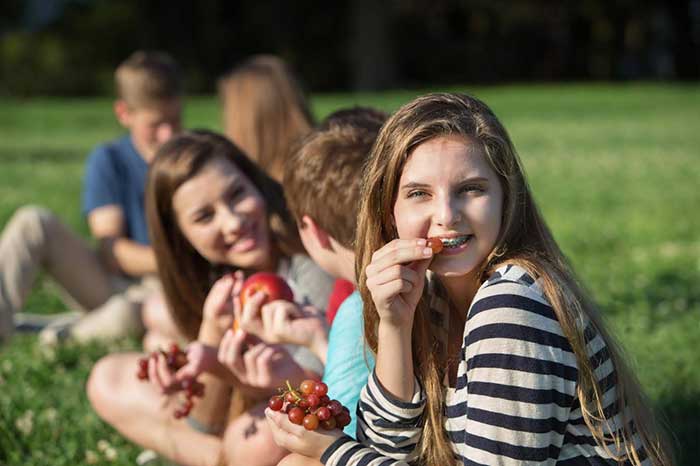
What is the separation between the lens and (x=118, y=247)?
571 centimetres

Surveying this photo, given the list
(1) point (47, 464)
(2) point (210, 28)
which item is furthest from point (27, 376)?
(2) point (210, 28)

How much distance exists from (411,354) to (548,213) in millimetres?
7288

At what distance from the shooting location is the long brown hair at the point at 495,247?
229cm

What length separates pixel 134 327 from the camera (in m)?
5.38

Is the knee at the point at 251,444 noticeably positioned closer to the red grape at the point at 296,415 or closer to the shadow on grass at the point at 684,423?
the red grape at the point at 296,415

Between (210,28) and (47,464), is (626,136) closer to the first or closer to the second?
(47,464)

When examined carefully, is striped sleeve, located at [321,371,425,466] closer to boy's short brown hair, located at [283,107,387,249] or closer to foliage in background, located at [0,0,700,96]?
boy's short brown hair, located at [283,107,387,249]

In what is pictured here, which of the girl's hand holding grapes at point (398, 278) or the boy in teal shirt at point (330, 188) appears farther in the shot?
the boy in teal shirt at point (330, 188)

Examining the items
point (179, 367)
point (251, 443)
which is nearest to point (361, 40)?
point (179, 367)


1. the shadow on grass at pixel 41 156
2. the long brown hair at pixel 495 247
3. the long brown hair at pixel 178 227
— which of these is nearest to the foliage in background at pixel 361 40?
the shadow on grass at pixel 41 156

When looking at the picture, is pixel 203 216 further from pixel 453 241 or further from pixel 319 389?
pixel 453 241

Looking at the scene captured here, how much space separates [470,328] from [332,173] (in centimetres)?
112

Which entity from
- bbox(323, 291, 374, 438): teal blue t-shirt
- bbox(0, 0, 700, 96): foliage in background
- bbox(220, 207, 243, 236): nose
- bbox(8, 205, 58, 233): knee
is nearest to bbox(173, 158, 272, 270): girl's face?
bbox(220, 207, 243, 236): nose

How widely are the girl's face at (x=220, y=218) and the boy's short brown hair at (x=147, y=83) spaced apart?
2.32 meters
